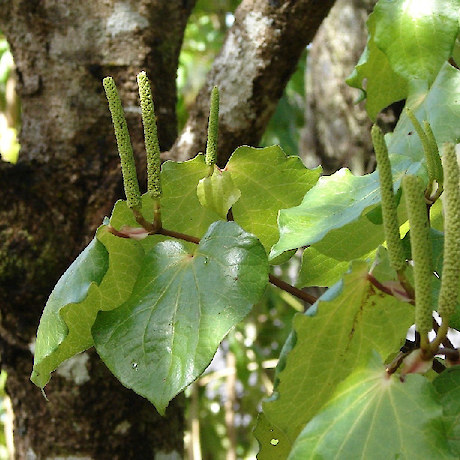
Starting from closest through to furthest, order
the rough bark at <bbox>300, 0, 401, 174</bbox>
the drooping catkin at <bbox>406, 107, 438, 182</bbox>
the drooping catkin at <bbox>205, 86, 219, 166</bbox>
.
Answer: the drooping catkin at <bbox>406, 107, 438, 182</bbox> → the drooping catkin at <bbox>205, 86, 219, 166</bbox> → the rough bark at <bbox>300, 0, 401, 174</bbox>

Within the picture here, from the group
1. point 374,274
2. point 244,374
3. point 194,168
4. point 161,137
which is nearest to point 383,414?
point 374,274

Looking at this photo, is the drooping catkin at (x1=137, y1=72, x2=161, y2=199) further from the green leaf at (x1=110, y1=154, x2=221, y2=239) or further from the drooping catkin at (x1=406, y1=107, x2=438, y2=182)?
the drooping catkin at (x1=406, y1=107, x2=438, y2=182)

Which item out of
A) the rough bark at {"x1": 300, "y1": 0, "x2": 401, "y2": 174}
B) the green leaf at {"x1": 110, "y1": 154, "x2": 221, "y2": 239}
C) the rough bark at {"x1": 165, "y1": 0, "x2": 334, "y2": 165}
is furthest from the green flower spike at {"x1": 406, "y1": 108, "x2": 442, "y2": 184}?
the rough bark at {"x1": 300, "y1": 0, "x2": 401, "y2": 174}

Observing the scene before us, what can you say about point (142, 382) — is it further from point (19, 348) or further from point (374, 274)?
point (19, 348)

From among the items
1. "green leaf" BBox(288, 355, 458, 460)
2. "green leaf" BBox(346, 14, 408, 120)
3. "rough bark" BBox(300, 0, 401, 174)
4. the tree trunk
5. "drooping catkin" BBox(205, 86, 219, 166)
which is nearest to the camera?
"green leaf" BBox(288, 355, 458, 460)

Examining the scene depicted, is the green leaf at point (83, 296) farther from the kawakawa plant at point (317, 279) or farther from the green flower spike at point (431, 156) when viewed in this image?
the green flower spike at point (431, 156)

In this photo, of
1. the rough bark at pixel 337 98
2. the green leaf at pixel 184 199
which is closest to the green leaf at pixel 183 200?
the green leaf at pixel 184 199
